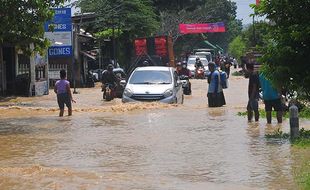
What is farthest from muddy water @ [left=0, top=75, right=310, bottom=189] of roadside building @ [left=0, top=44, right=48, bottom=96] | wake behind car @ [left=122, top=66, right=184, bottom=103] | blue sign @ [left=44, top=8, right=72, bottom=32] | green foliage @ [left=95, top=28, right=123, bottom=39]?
green foliage @ [left=95, top=28, right=123, bottom=39]

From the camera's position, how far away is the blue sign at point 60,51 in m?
33.0

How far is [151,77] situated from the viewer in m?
20.9

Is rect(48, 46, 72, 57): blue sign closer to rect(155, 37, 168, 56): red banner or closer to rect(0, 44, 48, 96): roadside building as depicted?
rect(0, 44, 48, 96): roadside building

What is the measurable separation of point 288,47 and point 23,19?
1116cm

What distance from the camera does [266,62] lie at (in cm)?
1191

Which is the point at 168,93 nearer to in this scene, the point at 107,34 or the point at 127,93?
the point at 127,93

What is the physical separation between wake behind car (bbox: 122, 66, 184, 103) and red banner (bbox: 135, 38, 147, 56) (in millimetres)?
15600

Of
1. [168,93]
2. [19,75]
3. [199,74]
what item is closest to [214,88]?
[168,93]

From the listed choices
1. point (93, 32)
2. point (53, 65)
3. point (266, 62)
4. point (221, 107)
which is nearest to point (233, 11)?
point (93, 32)

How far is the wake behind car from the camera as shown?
19703mm

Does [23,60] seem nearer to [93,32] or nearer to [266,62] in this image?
[93,32]

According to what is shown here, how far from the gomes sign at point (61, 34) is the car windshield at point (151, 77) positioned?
34.7 feet

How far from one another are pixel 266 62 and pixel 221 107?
8030 millimetres

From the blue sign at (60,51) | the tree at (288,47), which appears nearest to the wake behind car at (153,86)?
the tree at (288,47)
